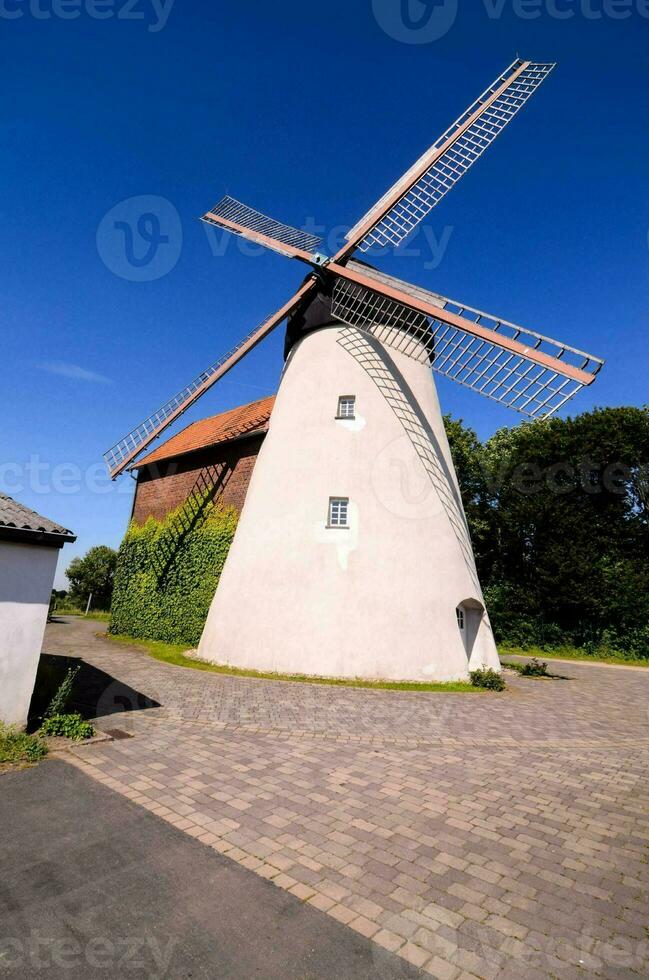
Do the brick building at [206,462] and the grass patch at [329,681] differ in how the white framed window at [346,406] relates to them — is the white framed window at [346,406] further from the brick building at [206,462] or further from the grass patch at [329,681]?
the grass patch at [329,681]

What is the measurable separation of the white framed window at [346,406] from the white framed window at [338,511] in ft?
8.72

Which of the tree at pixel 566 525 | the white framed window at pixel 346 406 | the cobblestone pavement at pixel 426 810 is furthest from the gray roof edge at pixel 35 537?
the tree at pixel 566 525

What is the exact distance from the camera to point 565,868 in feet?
14.3

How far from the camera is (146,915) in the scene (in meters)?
3.44

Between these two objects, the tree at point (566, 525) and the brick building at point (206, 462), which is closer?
the brick building at point (206, 462)

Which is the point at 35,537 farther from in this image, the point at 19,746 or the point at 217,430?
the point at 217,430

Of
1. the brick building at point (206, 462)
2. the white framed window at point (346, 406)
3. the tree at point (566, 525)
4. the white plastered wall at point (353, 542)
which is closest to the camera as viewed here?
the white plastered wall at point (353, 542)

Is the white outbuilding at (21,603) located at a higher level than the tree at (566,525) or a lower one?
lower

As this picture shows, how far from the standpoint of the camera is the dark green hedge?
17.4 metres

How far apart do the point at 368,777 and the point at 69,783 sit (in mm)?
3651

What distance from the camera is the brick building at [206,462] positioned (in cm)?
1767

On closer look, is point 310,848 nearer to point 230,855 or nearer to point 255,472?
point 230,855

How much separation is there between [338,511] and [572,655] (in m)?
19.3

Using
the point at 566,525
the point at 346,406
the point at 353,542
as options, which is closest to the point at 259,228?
the point at 346,406
